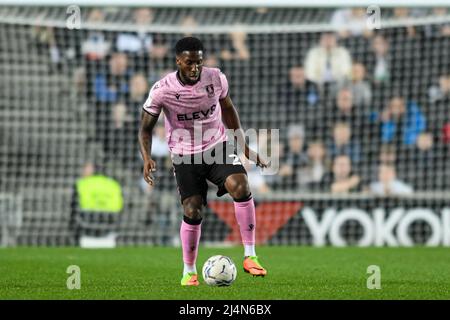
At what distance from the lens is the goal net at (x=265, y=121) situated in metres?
16.0

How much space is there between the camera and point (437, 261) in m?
12.0

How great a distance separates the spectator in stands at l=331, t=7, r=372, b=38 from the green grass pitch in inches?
183

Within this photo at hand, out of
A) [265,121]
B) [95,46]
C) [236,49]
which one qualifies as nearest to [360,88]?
[265,121]

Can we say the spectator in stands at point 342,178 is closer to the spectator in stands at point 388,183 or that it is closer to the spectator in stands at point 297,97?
the spectator in stands at point 388,183

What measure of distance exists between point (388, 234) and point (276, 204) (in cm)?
178

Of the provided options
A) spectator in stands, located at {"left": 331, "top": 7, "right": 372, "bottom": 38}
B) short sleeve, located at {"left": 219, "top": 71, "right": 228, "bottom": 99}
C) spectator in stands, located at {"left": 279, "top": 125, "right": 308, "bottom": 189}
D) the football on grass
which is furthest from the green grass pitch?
spectator in stands, located at {"left": 331, "top": 7, "right": 372, "bottom": 38}

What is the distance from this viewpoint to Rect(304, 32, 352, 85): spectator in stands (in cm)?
1772

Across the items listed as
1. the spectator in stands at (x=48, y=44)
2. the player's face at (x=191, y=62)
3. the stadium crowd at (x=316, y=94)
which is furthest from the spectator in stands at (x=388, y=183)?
the player's face at (x=191, y=62)

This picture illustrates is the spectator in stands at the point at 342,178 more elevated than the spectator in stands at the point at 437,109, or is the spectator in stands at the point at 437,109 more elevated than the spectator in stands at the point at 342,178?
the spectator in stands at the point at 437,109

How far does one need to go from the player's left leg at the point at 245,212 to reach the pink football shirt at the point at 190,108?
44cm

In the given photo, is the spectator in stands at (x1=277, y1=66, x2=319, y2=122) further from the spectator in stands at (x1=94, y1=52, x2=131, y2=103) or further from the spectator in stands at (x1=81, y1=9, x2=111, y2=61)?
the spectator in stands at (x1=81, y1=9, x2=111, y2=61)

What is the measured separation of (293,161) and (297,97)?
119 centimetres

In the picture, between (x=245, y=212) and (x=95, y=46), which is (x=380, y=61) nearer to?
(x=95, y=46)

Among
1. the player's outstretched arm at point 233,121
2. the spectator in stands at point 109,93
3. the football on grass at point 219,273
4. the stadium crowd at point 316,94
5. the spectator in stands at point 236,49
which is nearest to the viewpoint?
the football on grass at point 219,273
